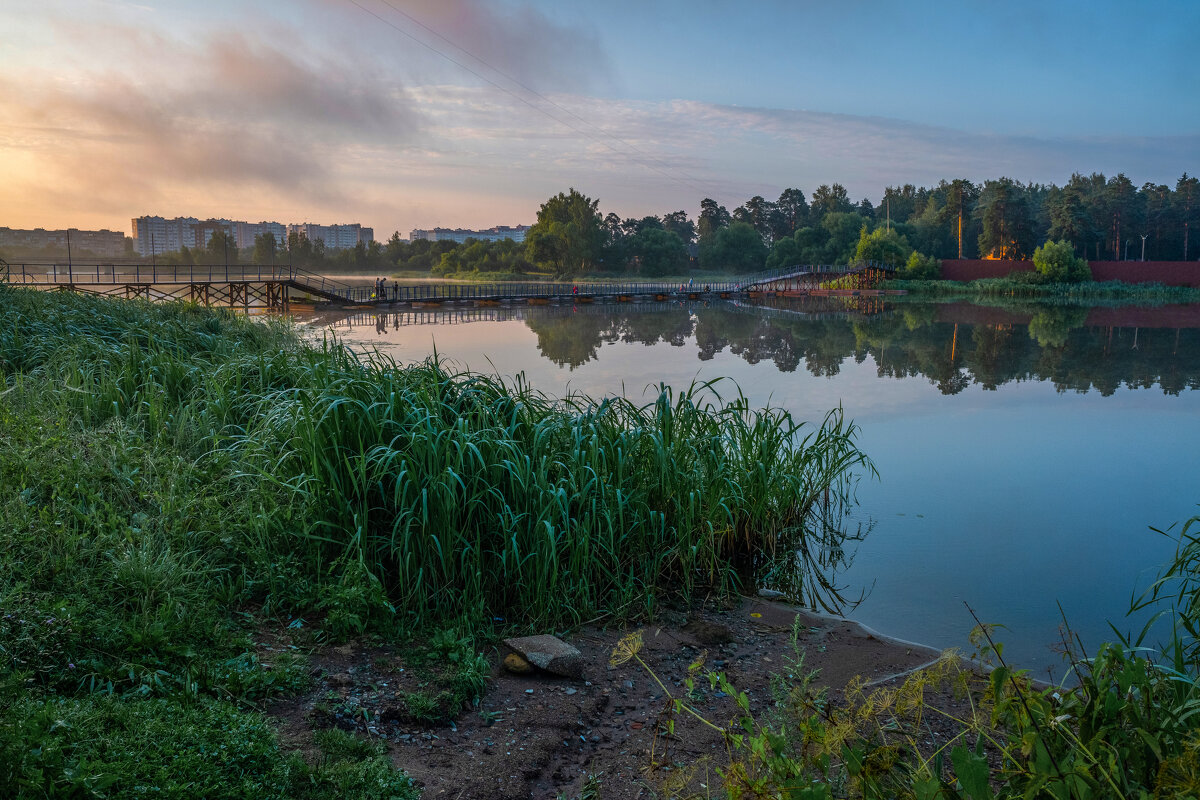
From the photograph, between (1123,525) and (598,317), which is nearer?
(1123,525)

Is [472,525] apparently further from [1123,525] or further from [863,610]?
[1123,525]

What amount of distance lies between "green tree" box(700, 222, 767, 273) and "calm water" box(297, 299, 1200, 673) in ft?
152

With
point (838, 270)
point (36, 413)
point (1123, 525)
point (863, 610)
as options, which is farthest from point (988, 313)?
point (36, 413)

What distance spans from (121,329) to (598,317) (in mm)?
24311

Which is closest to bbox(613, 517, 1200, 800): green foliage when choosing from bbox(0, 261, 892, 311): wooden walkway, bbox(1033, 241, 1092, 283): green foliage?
bbox(0, 261, 892, 311): wooden walkway

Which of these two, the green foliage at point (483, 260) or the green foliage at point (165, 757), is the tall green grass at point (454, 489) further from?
the green foliage at point (483, 260)

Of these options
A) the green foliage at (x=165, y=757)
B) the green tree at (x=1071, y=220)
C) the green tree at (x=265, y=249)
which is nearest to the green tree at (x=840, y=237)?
the green tree at (x=1071, y=220)

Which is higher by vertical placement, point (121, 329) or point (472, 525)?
point (121, 329)

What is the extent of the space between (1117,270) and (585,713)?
6065cm

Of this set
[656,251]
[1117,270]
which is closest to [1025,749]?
[1117,270]

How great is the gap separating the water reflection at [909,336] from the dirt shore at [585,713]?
11.9 meters

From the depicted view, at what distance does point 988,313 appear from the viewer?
117ft

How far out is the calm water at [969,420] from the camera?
19.6 ft

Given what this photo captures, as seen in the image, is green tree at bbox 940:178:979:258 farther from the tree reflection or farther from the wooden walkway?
the tree reflection
